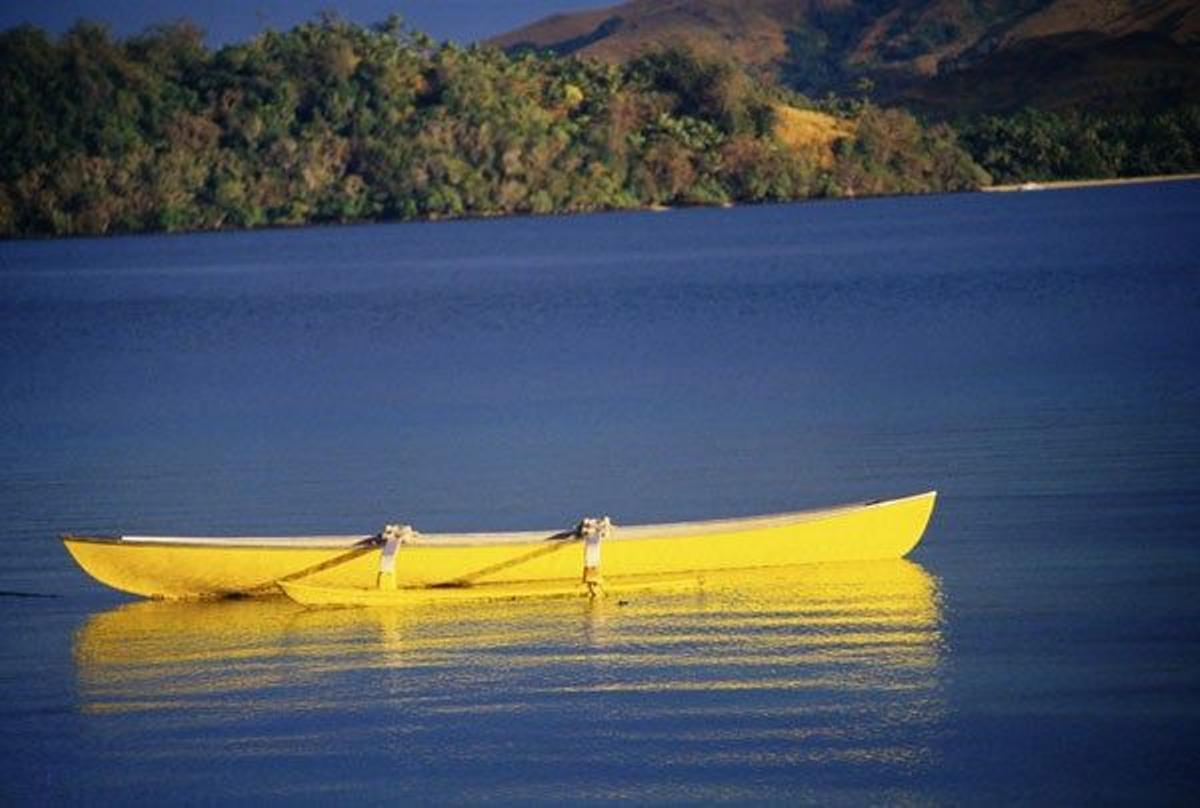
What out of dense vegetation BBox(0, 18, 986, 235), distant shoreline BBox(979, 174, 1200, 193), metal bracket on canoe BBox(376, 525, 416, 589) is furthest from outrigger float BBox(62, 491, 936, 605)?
distant shoreline BBox(979, 174, 1200, 193)

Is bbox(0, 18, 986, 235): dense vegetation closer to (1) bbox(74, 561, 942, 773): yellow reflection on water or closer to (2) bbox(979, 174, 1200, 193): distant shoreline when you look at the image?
(2) bbox(979, 174, 1200, 193): distant shoreline

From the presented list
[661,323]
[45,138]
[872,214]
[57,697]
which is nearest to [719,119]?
[872,214]

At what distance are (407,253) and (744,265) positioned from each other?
2600cm

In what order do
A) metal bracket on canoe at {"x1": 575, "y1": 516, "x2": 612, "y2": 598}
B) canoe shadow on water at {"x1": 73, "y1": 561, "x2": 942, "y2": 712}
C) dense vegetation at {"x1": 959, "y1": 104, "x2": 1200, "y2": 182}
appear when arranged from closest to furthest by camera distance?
canoe shadow on water at {"x1": 73, "y1": 561, "x2": 942, "y2": 712}
metal bracket on canoe at {"x1": 575, "y1": 516, "x2": 612, "y2": 598}
dense vegetation at {"x1": 959, "y1": 104, "x2": 1200, "y2": 182}

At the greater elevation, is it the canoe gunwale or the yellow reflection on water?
the canoe gunwale

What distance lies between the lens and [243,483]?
82.8ft

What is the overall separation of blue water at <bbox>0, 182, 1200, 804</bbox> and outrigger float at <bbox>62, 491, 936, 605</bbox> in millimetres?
242

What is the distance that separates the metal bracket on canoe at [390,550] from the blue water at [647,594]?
0.38 metres

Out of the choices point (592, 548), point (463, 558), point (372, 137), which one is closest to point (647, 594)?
point (592, 548)

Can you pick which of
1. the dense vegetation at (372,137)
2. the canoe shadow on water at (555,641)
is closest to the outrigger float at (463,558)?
the canoe shadow on water at (555,641)

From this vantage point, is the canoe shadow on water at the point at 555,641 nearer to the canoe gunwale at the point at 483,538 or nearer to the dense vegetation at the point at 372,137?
the canoe gunwale at the point at 483,538

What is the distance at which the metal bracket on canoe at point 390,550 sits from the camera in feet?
57.2

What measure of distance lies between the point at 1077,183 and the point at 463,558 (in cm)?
12912

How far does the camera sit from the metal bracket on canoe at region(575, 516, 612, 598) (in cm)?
1739
